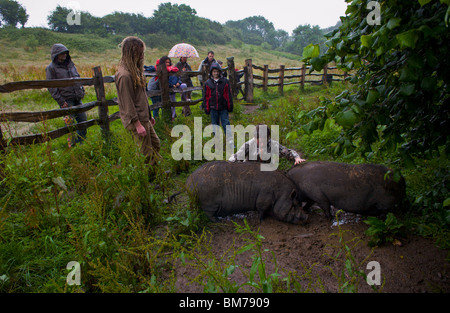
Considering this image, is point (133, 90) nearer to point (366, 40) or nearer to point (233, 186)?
point (233, 186)

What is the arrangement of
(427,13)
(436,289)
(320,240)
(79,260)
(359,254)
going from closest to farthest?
(427,13) < (436,289) < (79,260) < (359,254) < (320,240)

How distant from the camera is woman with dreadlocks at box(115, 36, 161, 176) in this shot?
4.20 meters

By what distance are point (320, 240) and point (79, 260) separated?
2577 millimetres

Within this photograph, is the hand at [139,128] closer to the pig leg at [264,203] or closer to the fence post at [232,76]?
the pig leg at [264,203]

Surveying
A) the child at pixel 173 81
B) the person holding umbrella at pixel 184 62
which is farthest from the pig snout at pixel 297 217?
the person holding umbrella at pixel 184 62

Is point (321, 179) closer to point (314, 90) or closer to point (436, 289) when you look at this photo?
point (436, 289)

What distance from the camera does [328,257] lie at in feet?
9.98

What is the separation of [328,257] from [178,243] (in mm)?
1583

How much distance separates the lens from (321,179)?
12.3 feet

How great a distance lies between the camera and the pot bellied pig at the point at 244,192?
12.5 ft

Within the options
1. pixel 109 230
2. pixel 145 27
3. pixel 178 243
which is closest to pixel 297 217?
pixel 178 243

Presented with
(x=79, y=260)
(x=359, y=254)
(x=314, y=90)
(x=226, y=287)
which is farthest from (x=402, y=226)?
(x=314, y=90)

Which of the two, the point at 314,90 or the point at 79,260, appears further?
the point at 314,90

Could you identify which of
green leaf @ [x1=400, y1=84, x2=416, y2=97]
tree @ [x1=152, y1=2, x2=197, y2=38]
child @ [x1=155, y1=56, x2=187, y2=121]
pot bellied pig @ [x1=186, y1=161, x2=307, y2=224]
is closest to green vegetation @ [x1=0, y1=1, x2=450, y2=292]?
green leaf @ [x1=400, y1=84, x2=416, y2=97]
